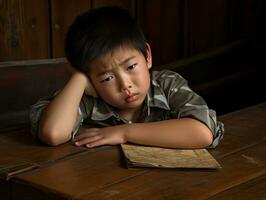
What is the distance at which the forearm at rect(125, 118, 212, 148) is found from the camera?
134 centimetres

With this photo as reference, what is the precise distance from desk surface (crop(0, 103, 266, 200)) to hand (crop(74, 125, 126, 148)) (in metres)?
0.02

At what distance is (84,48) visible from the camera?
1462 mm

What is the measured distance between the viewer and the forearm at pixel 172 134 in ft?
4.41

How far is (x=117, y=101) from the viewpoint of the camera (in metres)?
1.46

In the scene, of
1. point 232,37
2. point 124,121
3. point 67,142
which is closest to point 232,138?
point 124,121

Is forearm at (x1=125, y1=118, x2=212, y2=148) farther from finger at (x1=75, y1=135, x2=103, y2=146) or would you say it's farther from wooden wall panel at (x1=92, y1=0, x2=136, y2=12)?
wooden wall panel at (x1=92, y1=0, x2=136, y2=12)

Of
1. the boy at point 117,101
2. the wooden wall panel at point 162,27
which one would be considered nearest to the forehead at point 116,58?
the boy at point 117,101

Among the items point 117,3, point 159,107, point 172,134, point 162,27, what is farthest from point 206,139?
point 162,27

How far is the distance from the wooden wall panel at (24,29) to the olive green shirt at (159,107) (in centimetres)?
73

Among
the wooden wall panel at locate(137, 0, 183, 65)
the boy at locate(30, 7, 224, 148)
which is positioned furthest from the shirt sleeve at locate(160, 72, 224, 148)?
the wooden wall panel at locate(137, 0, 183, 65)

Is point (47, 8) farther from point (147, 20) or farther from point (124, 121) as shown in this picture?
point (124, 121)

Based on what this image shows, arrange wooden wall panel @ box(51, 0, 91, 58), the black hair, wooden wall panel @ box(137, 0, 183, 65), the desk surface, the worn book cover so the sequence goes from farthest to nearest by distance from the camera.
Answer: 1. wooden wall panel @ box(137, 0, 183, 65)
2. wooden wall panel @ box(51, 0, 91, 58)
3. the black hair
4. the worn book cover
5. the desk surface

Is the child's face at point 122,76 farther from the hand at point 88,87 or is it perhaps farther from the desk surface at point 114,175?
the desk surface at point 114,175

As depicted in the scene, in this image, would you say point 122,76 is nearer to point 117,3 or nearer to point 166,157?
point 166,157
